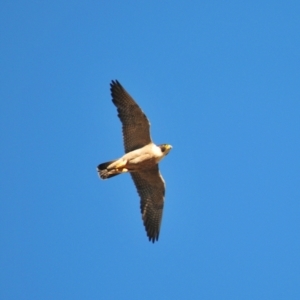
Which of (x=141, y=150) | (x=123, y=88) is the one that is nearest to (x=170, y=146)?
(x=141, y=150)

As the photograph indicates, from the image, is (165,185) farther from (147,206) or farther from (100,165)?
(100,165)

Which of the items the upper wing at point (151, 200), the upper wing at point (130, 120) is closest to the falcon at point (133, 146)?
the upper wing at point (130, 120)

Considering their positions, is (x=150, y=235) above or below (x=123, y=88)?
below

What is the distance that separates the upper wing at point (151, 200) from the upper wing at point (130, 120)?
1.02 m

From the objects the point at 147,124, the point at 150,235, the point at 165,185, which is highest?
the point at 147,124

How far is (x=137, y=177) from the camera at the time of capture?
19703 millimetres

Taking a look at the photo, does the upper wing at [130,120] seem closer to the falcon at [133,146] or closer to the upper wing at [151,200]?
the falcon at [133,146]

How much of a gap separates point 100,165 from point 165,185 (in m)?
2.06

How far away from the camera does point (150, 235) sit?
19.9 m

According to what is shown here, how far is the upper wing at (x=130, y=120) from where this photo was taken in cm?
1866

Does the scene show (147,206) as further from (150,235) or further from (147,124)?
(147,124)

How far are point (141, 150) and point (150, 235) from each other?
8.40 ft

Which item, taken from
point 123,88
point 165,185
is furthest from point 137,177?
point 123,88

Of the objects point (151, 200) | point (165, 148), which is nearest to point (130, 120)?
point (165, 148)
